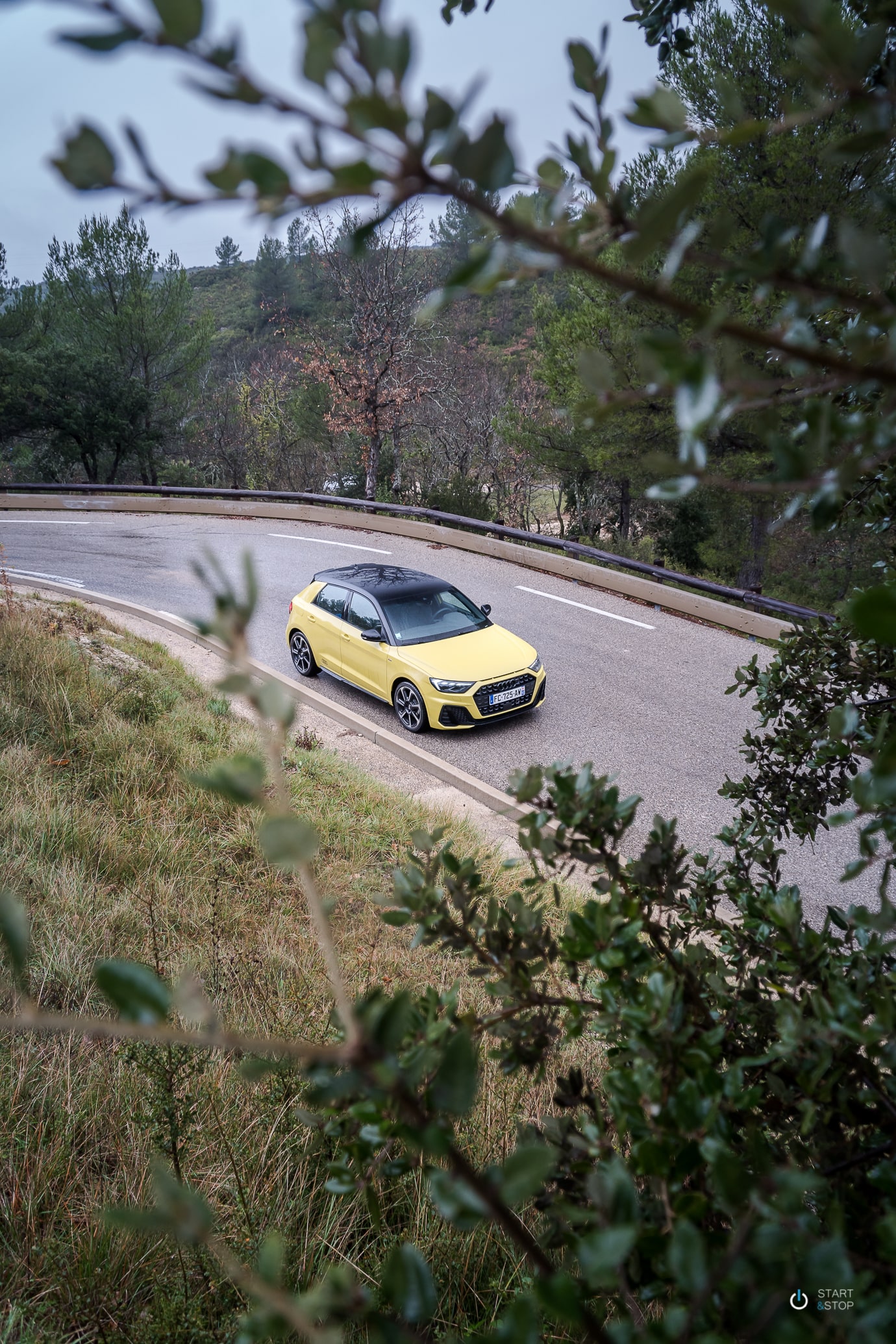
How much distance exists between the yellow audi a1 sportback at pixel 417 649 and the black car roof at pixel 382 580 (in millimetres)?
15

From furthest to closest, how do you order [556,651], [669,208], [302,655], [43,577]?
[43,577], [556,651], [302,655], [669,208]

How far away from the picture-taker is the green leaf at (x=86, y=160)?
2.30 ft

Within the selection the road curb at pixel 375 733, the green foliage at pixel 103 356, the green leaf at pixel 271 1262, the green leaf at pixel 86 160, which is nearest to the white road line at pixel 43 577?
the road curb at pixel 375 733

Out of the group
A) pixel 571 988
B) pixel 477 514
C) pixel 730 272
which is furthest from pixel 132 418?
pixel 730 272

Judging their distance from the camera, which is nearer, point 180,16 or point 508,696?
point 180,16

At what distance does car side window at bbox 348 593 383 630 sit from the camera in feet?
33.1

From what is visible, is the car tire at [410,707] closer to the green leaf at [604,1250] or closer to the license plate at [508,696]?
the license plate at [508,696]

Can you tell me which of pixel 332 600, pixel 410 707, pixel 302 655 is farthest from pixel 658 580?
pixel 410 707

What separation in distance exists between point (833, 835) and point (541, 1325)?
20.8 feet

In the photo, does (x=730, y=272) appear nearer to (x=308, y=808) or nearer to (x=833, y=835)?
(x=308, y=808)

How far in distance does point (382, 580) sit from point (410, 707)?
2.02 metres

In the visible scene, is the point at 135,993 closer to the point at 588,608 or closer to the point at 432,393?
the point at 588,608

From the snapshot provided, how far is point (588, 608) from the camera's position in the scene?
14.7 meters

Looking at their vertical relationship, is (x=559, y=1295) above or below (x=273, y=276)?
below
